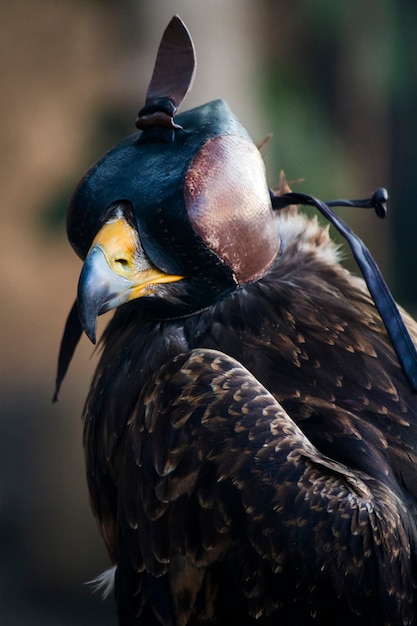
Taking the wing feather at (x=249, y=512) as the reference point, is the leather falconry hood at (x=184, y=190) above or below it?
above

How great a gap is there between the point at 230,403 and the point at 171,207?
1.04 ft

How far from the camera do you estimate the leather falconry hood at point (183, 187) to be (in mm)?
1564

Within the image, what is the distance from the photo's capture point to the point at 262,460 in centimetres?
152

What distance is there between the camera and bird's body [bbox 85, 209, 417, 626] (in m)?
1.51

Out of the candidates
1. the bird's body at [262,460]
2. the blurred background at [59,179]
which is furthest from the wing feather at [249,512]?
the blurred background at [59,179]

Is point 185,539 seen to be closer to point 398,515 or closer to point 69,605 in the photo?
point 398,515

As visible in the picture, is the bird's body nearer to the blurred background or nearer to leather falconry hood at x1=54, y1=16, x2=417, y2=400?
leather falconry hood at x1=54, y1=16, x2=417, y2=400

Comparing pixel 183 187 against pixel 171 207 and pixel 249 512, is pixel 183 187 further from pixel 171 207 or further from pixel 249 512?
pixel 249 512

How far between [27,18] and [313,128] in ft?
4.99

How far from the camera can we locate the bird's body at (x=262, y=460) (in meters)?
1.51

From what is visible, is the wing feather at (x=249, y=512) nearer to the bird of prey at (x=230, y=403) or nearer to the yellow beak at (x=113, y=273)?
the bird of prey at (x=230, y=403)

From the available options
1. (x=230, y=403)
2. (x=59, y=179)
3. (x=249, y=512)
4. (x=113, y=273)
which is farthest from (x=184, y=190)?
(x=59, y=179)

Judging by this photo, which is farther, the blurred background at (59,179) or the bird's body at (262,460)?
the blurred background at (59,179)

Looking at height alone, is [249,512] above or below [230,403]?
below
